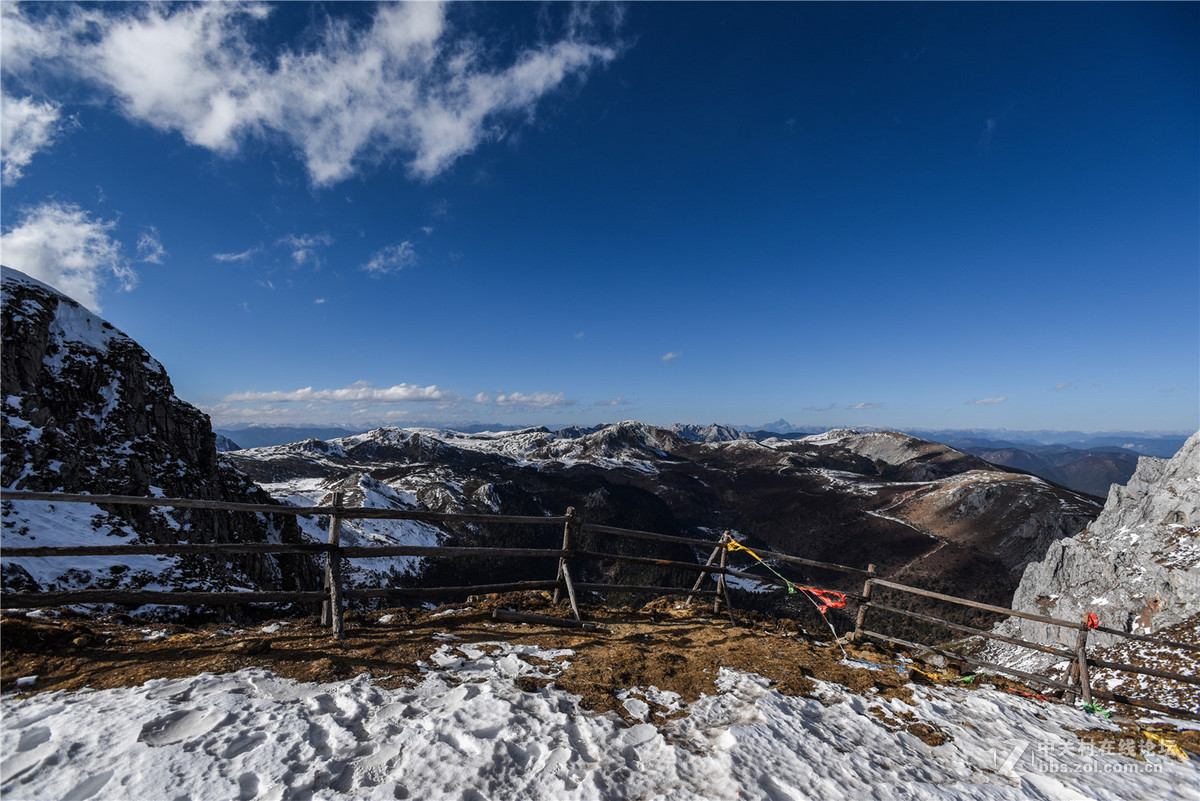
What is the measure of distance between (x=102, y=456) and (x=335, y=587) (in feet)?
101

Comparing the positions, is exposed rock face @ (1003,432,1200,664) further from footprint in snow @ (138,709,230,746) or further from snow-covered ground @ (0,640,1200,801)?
footprint in snow @ (138,709,230,746)

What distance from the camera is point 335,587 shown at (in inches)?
301

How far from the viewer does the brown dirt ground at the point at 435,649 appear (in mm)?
5613

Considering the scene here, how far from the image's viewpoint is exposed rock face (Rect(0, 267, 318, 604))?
1400cm

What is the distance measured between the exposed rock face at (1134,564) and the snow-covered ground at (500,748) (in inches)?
1934

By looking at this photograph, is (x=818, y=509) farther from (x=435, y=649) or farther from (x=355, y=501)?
(x=435, y=649)

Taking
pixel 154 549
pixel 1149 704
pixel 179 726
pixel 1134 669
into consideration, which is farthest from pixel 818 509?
pixel 179 726

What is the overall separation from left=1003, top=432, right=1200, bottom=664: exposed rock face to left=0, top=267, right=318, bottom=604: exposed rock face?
63964 mm

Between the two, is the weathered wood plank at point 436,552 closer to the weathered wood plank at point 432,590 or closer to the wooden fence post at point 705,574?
the weathered wood plank at point 432,590

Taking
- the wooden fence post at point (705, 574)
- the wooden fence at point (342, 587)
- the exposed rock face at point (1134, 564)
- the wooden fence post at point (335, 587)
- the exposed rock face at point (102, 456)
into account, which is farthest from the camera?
the exposed rock face at point (1134, 564)

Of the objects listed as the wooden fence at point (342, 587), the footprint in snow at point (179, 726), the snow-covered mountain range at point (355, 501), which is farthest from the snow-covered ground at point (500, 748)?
the snow-covered mountain range at point (355, 501)

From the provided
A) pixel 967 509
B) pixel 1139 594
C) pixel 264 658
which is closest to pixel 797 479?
pixel 967 509

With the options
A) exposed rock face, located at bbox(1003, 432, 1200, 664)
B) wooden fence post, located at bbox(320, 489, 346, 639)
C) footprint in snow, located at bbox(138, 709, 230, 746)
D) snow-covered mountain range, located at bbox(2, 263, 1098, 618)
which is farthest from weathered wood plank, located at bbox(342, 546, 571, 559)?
exposed rock face, located at bbox(1003, 432, 1200, 664)

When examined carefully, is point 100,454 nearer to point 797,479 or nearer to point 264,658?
point 264,658
